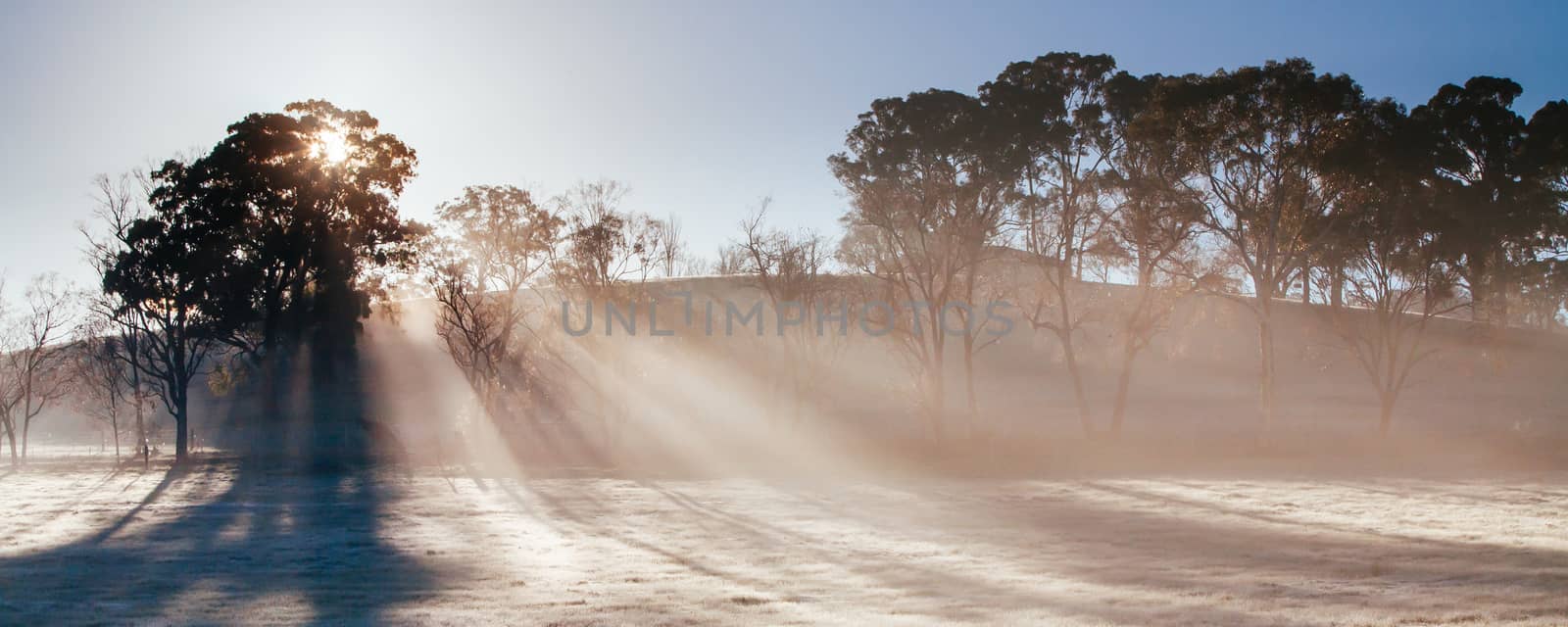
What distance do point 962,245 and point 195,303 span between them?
28.9 meters

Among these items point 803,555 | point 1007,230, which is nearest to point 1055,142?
point 1007,230

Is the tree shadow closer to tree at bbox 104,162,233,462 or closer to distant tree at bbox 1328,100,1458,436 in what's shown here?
tree at bbox 104,162,233,462

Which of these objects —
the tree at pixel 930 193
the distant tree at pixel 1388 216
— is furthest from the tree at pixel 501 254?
the distant tree at pixel 1388 216

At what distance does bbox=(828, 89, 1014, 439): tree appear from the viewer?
36719mm

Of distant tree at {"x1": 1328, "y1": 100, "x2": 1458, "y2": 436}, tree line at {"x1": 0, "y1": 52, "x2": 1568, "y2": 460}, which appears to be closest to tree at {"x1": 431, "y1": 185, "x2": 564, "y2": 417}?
tree line at {"x1": 0, "y1": 52, "x2": 1568, "y2": 460}

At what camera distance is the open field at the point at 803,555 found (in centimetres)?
1036

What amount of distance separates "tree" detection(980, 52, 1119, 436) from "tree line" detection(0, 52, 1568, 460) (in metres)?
0.09

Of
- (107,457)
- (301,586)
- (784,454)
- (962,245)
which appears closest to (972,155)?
(962,245)

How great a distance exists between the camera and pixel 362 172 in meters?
42.4

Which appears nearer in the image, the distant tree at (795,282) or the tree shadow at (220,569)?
the tree shadow at (220,569)

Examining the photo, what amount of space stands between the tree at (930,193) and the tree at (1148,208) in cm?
418

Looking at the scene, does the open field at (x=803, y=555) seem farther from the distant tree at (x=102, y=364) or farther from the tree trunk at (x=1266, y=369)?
the distant tree at (x=102, y=364)

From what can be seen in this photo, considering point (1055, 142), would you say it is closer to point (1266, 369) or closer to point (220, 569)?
point (1266, 369)

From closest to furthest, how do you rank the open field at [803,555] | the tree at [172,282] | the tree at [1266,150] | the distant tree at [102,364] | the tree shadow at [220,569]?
the open field at [803,555]
the tree shadow at [220,569]
the tree at [1266,150]
the tree at [172,282]
the distant tree at [102,364]
